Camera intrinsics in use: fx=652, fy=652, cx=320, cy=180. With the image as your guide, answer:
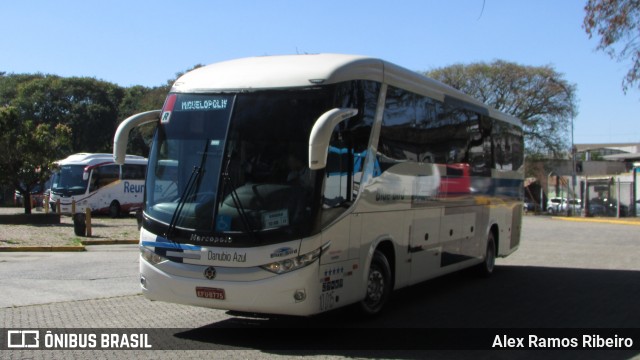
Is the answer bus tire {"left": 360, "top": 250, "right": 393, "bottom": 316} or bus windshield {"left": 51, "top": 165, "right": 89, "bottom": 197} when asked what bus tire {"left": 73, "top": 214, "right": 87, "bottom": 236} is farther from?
bus tire {"left": 360, "top": 250, "right": 393, "bottom": 316}

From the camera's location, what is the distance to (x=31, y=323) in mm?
8188

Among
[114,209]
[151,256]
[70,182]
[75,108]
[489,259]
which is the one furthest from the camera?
[75,108]

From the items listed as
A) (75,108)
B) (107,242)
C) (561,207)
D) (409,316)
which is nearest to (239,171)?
(409,316)

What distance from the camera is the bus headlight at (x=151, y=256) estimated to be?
7.45 metres

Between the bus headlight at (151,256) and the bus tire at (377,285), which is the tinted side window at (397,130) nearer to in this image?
the bus tire at (377,285)

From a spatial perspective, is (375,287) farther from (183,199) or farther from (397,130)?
(183,199)

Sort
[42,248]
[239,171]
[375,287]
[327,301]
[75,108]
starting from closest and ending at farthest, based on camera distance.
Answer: [239,171] < [327,301] < [375,287] < [42,248] < [75,108]

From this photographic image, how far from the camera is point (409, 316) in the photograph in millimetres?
9055

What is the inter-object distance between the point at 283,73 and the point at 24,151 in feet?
77.1

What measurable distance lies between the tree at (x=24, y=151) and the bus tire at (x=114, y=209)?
6380 millimetres

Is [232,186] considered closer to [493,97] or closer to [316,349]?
[316,349]

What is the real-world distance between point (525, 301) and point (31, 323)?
286 inches

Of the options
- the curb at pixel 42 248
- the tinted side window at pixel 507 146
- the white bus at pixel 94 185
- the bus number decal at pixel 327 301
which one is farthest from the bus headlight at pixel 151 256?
the white bus at pixel 94 185

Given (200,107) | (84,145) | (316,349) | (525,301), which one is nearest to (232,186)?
(200,107)
